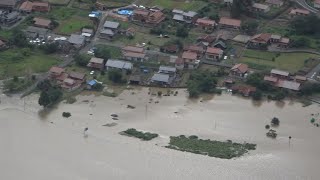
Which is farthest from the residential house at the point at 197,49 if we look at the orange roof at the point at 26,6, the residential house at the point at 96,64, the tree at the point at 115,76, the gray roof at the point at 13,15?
the gray roof at the point at 13,15

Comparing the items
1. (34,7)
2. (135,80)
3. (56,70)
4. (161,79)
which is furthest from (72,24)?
(161,79)

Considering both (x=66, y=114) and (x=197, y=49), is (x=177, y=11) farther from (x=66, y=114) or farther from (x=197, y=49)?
(x=66, y=114)

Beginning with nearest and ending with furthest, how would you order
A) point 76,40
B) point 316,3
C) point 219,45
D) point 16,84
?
1. point 16,84
2. point 76,40
3. point 219,45
4. point 316,3

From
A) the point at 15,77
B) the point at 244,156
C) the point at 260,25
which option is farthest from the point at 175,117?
the point at 260,25

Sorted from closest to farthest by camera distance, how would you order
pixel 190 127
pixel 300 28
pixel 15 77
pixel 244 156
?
pixel 244 156
pixel 190 127
pixel 15 77
pixel 300 28

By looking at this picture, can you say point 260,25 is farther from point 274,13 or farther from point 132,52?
point 132,52

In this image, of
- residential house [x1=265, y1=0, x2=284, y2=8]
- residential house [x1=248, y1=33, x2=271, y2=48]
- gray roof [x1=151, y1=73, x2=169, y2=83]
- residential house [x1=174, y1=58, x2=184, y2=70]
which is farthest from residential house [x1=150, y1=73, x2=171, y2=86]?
residential house [x1=265, y1=0, x2=284, y2=8]
